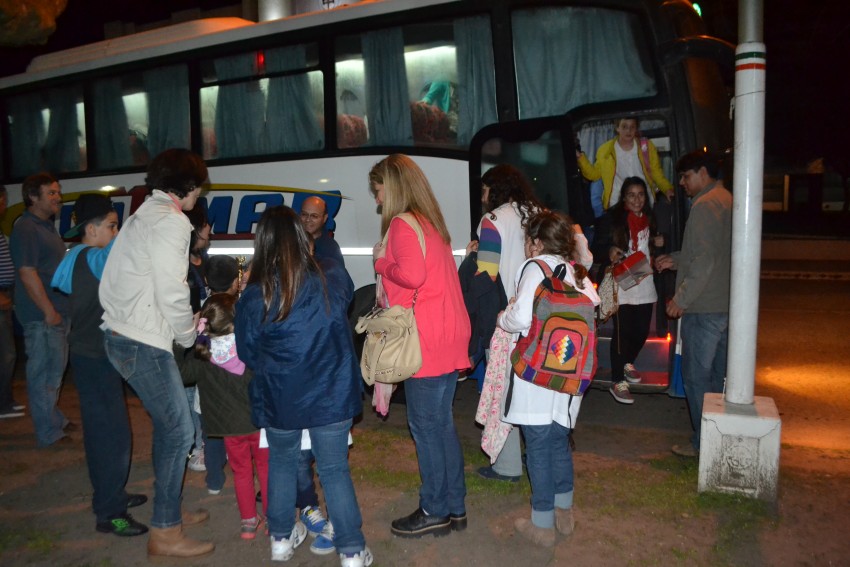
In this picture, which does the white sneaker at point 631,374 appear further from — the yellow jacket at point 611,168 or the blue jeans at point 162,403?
the blue jeans at point 162,403

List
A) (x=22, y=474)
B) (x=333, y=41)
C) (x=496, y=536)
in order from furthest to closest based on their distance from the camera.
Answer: (x=333, y=41) < (x=22, y=474) < (x=496, y=536)

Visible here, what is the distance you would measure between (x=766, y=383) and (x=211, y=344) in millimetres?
5788

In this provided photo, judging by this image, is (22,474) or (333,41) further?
(333,41)

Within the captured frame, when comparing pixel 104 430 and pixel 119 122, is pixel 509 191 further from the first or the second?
pixel 119 122

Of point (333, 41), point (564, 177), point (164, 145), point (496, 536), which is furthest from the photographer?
point (164, 145)

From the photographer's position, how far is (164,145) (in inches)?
326

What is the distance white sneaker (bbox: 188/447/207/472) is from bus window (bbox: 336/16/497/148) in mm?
3197

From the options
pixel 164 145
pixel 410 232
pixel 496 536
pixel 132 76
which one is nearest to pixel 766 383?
pixel 496 536

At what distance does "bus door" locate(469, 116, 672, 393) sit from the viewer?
6035 mm

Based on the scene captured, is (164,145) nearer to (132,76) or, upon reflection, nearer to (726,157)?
(132,76)

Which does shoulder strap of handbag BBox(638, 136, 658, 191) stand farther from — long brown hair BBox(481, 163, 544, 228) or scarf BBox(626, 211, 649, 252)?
long brown hair BBox(481, 163, 544, 228)

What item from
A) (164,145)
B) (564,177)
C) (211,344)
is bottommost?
(211,344)

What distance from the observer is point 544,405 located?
12.8ft

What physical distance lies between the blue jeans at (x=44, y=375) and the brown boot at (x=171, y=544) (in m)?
2.39
